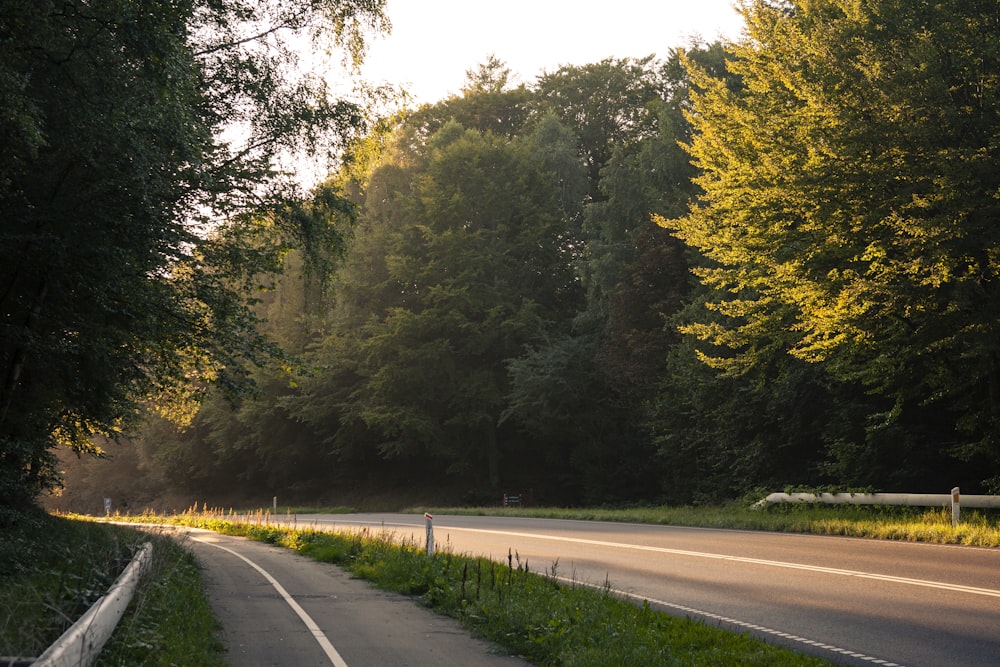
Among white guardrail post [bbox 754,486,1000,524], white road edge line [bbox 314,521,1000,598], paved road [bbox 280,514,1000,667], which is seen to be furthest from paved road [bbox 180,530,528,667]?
white guardrail post [bbox 754,486,1000,524]

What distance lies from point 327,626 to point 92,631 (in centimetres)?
359

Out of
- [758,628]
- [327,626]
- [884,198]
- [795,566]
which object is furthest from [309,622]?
[884,198]

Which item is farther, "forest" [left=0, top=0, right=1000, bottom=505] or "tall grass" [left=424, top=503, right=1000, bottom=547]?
"tall grass" [left=424, top=503, right=1000, bottom=547]

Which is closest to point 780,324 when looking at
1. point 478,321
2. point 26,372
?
point 26,372

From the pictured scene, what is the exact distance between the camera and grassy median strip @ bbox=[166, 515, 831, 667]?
24.7ft

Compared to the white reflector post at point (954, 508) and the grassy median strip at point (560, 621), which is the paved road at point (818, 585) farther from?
the white reflector post at point (954, 508)

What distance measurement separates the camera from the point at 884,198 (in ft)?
63.6

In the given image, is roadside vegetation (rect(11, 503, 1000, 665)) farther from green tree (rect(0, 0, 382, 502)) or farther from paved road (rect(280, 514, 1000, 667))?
green tree (rect(0, 0, 382, 502))

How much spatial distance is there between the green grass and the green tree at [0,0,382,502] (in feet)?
9.52

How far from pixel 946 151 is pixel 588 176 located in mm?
34724

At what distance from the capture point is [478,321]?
4931cm

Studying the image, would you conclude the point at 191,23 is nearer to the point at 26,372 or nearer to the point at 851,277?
the point at 26,372

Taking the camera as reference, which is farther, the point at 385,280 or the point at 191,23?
the point at 385,280

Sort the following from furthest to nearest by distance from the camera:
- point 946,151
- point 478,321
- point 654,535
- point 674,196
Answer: point 478,321, point 674,196, point 654,535, point 946,151
